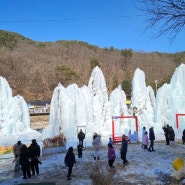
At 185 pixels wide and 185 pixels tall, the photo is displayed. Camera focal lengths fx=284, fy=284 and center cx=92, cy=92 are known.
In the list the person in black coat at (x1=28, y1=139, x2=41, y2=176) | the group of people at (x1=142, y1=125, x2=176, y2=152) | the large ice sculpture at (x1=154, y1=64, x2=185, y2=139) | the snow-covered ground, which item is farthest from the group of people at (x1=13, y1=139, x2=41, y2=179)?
the large ice sculpture at (x1=154, y1=64, x2=185, y2=139)

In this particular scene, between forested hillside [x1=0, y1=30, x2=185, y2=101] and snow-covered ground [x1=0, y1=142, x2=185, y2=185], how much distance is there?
151 feet

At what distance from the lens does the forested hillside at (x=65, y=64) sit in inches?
2584

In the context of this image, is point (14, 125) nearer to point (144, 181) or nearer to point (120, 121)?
point (120, 121)

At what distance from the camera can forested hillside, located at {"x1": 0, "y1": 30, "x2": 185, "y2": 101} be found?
6562cm

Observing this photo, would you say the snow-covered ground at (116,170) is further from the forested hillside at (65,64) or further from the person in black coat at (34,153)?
the forested hillside at (65,64)

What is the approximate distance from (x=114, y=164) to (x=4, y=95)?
26537 millimetres

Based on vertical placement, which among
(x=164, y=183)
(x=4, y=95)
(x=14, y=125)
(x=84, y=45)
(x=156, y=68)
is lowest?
(x=164, y=183)

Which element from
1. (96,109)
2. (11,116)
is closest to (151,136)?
(96,109)

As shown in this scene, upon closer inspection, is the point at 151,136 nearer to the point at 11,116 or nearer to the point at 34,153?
the point at 34,153

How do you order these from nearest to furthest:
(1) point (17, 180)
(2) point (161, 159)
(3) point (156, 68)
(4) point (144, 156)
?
(1) point (17, 180) → (2) point (161, 159) → (4) point (144, 156) → (3) point (156, 68)

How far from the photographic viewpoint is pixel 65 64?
7525 cm

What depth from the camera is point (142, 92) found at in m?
38.9

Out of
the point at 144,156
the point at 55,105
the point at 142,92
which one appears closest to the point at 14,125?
the point at 55,105

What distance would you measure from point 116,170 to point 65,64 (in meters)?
63.9
